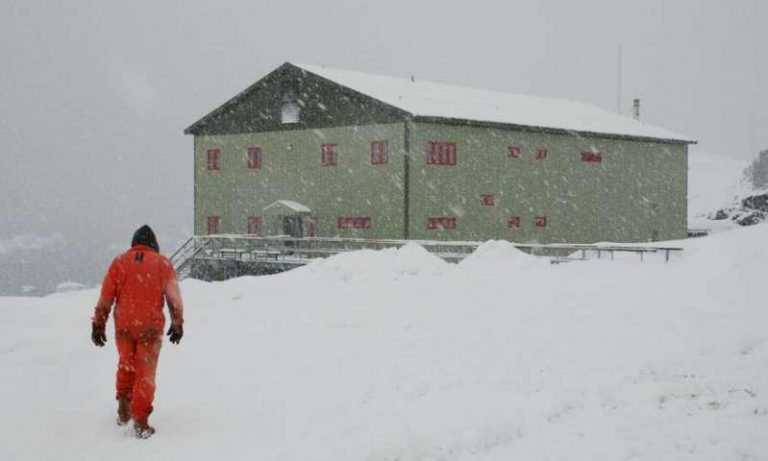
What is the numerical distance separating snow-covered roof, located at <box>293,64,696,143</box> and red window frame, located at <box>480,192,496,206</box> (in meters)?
2.92

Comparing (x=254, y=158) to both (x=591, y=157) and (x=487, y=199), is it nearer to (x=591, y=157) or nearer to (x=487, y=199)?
(x=487, y=199)

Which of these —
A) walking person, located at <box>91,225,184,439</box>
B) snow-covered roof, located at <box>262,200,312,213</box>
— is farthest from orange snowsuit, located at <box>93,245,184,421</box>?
snow-covered roof, located at <box>262,200,312,213</box>

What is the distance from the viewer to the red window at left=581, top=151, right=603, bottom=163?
4145cm

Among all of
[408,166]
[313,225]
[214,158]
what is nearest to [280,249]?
[313,225]

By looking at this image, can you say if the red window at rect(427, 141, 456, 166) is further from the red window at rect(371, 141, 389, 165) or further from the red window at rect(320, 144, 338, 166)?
the red window at rect(320, 144, 338, 166)

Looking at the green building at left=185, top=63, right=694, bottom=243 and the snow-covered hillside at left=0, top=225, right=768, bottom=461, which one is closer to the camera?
the snow-covered hillside at left=0, top=225, right=768, bottom=461

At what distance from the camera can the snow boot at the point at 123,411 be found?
941 cm

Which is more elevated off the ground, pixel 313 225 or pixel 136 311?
pixel 313 225

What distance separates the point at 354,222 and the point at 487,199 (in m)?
5.49

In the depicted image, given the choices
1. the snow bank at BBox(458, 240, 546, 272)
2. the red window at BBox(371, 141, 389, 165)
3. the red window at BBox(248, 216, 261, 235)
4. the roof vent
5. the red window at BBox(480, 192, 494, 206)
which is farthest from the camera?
the red window at BBox(248, 216, 261, 235)

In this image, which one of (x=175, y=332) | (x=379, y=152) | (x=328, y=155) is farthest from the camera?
(x=328, y=155)

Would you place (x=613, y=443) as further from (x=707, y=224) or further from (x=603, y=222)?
(x=707, y=224)

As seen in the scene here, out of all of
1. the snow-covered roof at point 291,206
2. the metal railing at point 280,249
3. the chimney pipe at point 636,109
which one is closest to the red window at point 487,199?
Result: the metal railing at point 280,249

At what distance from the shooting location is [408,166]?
33.9 meters
